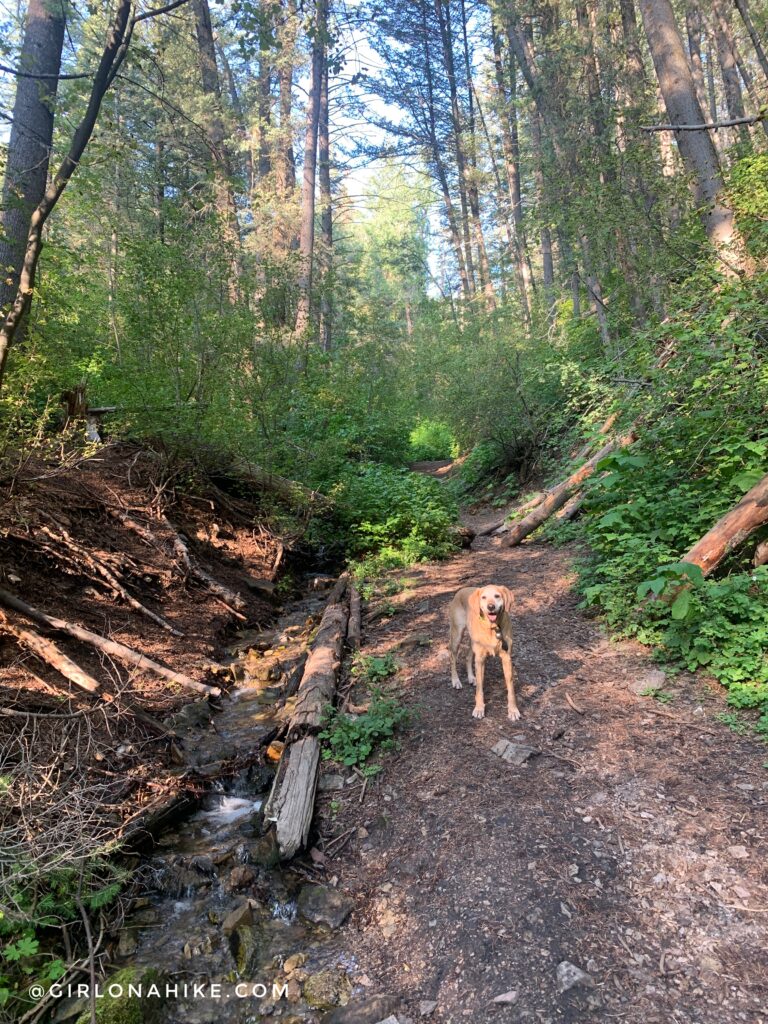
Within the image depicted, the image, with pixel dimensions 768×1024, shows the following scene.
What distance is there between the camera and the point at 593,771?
3531mm

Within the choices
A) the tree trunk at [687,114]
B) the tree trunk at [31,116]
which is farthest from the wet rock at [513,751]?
the tree trunk at [687,114]

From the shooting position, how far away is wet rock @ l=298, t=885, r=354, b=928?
300cm

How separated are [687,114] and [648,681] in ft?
29.3

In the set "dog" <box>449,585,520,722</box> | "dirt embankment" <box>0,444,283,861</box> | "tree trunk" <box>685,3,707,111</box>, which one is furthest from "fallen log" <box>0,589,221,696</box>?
"tree trunk" <box>685,3,707,111</box>

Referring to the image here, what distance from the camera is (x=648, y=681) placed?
4.30m

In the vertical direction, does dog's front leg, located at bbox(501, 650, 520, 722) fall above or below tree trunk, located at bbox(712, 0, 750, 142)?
below

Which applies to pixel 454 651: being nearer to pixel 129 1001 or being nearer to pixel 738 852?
pixel 738 852

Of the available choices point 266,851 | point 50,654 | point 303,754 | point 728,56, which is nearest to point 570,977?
point 266,851

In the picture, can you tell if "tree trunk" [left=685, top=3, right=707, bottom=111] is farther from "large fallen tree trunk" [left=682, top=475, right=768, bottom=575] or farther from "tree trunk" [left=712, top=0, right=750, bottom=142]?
"large fallen tree trunk" [left=682, top=475, right=768, bottom=575]

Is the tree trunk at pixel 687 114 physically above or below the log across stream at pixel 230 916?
above

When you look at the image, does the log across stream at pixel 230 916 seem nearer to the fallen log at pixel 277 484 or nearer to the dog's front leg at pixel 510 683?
the dog's front leg at pixel 510 683

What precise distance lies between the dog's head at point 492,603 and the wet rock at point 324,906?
2.00 m

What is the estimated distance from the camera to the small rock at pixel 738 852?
2725 millimetres

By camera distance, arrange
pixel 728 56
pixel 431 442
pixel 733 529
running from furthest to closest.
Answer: pixel 431 442 < pixel 728 56 < pixel 733 529
